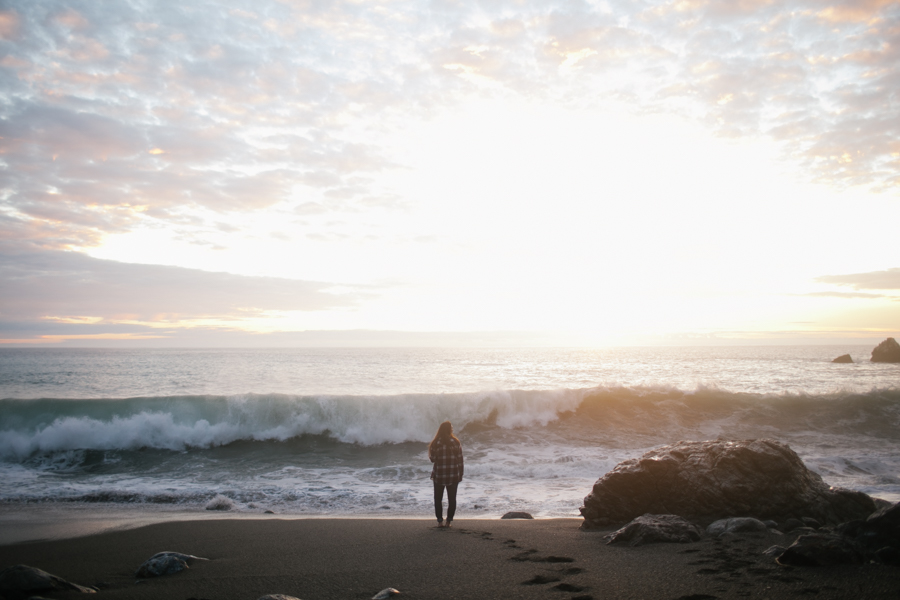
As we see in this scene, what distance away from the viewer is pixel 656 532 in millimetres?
5793

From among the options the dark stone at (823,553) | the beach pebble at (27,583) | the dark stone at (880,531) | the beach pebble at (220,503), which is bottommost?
the beach pebble at (220,503)

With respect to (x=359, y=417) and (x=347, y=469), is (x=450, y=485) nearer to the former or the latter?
(x=347, y=469)

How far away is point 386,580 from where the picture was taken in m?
4.76

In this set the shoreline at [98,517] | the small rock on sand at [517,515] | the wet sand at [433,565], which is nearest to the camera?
the wet sand at [433,565]

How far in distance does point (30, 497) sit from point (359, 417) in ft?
33.8

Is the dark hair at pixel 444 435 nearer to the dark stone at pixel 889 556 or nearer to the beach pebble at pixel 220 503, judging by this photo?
the beach pebble at pixel 220 503

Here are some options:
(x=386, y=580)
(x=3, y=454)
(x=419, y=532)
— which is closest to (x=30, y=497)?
(x=3, y=454)

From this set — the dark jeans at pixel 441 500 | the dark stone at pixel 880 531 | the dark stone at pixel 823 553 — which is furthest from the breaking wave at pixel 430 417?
the dark stone at pixel 823 553

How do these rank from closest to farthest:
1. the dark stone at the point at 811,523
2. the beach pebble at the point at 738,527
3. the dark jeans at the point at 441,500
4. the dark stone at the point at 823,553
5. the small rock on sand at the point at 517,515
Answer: the dark stone at the point at 823,553
the beach pebble at the point at 738,527
the dark stone at the point at 811,523
the dark jeans at the point at 441,500
the small rock on sand at the point at 517,515

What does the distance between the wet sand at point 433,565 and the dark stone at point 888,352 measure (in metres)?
75.6

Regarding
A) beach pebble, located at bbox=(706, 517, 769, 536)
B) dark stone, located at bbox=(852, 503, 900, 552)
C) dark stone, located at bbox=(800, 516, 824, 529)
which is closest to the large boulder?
dark stone, located at bbox=(800, 516, 824, 529)

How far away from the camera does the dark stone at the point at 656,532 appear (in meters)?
5.72

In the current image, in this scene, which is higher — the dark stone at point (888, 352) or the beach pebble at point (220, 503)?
the beach pebble at point (220, 503)

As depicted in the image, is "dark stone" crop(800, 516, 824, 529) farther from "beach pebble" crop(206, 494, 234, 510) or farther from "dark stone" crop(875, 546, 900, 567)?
"beach pebble" crop(206, 494, 234, 510)
